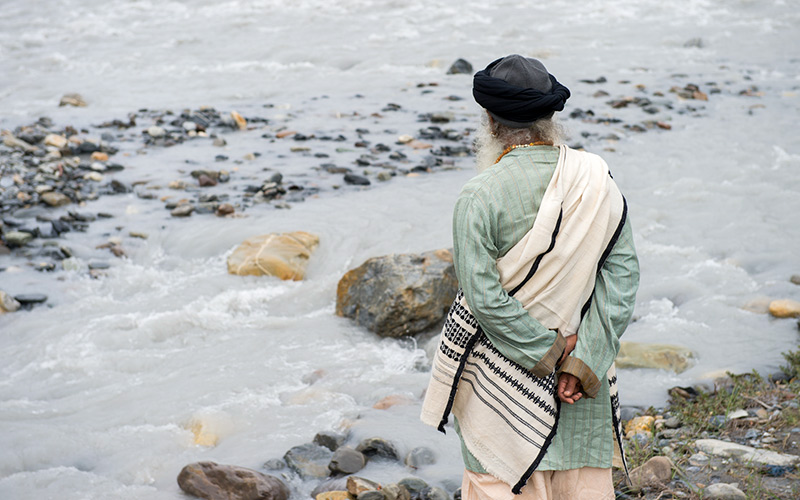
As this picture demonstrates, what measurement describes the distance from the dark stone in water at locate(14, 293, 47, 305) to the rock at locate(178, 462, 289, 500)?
10.3ft

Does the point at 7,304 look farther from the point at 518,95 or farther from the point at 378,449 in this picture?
the point at 518,95

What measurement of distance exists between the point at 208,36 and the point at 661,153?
13.1 meters

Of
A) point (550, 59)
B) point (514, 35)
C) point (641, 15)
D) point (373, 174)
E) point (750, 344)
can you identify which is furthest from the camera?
point (641, 15)

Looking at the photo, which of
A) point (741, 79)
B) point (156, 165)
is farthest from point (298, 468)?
point (741, 79)

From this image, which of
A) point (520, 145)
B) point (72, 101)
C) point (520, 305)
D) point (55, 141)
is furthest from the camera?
point (72, 101)

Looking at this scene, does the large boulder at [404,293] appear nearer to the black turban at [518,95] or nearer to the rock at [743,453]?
the rock at [743,453]

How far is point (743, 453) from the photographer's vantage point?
11.1ft

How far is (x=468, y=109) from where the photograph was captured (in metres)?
11.8

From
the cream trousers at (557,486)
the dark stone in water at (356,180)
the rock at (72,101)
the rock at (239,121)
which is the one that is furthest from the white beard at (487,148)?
the rock at (72,101)

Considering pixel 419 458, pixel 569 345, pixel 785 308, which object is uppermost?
pixel 569 345

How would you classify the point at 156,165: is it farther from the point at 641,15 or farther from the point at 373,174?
the point at 641,15

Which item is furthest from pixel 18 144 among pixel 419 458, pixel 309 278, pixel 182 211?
pixel 419 458

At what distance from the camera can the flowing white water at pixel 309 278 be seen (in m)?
4.34

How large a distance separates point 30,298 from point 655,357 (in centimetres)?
487
